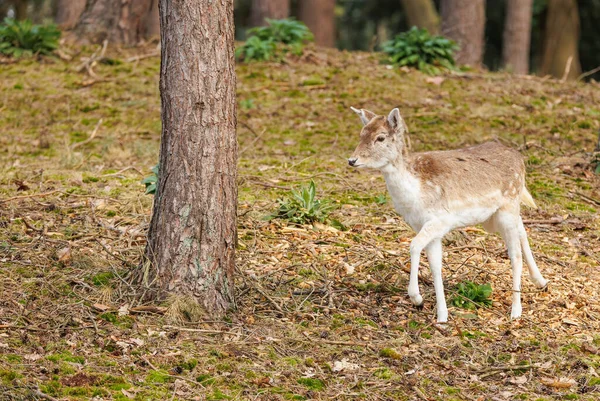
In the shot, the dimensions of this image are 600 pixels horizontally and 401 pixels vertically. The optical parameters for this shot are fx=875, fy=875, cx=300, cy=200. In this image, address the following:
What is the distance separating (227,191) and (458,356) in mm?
1952

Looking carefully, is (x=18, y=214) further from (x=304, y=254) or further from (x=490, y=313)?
(x=490, y=313)

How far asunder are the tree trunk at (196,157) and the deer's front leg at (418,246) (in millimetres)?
1317

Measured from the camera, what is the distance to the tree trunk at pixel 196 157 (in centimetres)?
598

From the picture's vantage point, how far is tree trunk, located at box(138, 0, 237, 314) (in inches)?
235

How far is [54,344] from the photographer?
18.5ft

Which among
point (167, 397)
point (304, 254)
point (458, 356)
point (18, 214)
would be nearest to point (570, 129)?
point (304, 254)

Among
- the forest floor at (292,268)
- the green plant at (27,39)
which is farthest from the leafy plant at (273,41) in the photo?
the green plant at (27,39)

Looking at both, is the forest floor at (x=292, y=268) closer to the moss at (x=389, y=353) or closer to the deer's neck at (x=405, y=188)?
the moss at (x=389, y=353)

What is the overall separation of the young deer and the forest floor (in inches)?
17.3

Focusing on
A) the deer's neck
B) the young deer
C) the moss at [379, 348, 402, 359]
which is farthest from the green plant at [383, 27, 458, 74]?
the moss at [379, 348, 402, 359]

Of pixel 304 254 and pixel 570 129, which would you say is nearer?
pixel 304 254

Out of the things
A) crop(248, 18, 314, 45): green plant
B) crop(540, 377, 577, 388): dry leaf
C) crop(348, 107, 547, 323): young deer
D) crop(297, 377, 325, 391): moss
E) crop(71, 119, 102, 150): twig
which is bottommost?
crop(540, 377, 577, 388): dry leaf

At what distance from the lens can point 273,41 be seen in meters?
14.0

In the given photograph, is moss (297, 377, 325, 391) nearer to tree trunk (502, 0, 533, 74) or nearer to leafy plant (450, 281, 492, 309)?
leafy plant (450, 281, 492, 309)
